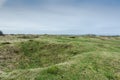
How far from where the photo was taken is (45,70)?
→ 2494cm

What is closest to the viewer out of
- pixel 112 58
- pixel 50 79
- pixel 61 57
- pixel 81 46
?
pixel 50 79

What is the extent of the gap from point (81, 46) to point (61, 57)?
4.75 m

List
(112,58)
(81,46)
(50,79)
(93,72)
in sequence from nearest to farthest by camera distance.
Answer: (50,79) < (93,72) < (112,58) < (81,46)

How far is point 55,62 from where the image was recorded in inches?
1280

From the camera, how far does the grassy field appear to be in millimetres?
24641

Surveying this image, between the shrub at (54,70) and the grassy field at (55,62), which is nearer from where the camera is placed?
the shrub at (54,70)

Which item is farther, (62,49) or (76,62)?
(62,49)

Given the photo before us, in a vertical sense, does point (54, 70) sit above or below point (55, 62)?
above

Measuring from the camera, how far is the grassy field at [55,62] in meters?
24.6

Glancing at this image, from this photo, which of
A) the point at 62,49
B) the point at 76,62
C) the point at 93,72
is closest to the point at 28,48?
the point at 62,49

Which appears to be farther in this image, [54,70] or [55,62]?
[55,62]

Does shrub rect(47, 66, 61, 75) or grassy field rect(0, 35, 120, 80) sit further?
grassy field rect(0, 35, 120, 80)

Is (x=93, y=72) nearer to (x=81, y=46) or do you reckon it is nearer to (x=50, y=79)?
(x=50, y=79)

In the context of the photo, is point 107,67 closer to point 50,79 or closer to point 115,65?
point 115,65
